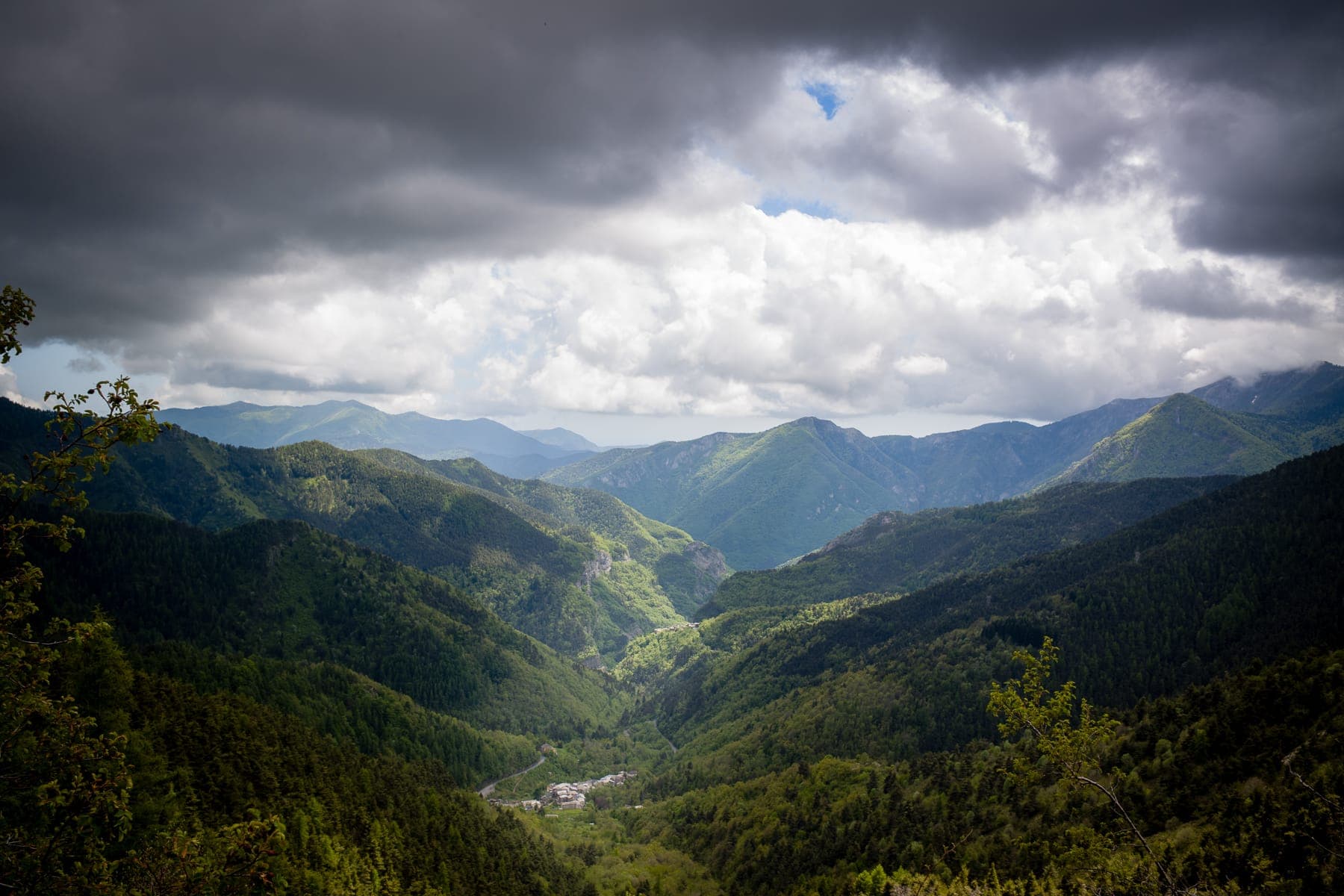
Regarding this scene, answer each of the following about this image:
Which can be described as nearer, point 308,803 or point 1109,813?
point 1109,813

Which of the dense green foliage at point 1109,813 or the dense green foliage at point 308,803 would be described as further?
the dense green foliage at point 308,803

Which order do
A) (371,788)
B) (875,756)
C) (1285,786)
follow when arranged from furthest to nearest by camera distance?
(875,756) < (371,788) < (1285,786)

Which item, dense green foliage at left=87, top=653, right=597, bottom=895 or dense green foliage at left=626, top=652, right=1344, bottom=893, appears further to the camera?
dense green foliage at left=87, top=653, right=597, bottom=895

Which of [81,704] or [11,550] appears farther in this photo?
[81,704]

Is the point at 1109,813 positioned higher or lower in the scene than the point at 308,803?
higher

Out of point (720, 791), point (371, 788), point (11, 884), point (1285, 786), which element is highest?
point (11, 884)

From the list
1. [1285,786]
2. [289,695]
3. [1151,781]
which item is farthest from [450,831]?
[1285,786]

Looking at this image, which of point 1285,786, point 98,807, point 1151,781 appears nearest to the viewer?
point 98,807

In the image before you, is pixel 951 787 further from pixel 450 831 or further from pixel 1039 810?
pixel 450 831

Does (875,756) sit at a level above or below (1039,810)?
below

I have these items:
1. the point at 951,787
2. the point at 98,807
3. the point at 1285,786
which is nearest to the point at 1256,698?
the point at 1285,786
